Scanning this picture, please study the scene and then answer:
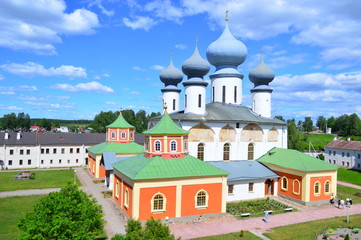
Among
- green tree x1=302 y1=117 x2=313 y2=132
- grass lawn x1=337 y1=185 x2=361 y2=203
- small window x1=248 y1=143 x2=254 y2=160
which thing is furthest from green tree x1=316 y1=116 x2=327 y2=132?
small window x1=248 y1=143 x2=254 y2=160

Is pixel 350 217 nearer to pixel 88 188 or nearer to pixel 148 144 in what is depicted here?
pixel 148 144

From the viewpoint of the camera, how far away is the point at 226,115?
24344 millimetres

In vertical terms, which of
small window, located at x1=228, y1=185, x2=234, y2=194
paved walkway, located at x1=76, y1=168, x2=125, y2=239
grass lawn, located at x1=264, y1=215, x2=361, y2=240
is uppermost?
small window, located at x1=228, y1=185, x2=234, y2=194

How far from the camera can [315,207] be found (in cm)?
2027

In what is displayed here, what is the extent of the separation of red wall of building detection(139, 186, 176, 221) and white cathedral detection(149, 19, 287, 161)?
646cm

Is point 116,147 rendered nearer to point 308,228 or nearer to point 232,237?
point 232,237

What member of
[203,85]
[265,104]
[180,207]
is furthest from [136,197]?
[265,104]

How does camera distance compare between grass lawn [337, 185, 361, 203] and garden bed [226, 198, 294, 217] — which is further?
grass lawn [337, 185, 361, 203]

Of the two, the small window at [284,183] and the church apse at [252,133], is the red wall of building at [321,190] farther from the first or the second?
the church apse at [252,133]

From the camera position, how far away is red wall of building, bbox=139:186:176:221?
53.5 feet

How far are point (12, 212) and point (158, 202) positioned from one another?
9797 mm

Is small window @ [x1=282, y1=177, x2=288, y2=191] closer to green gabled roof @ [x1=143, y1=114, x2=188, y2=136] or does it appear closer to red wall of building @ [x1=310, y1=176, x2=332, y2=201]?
red wall of building @ [x1=310, y1=176, x2=332, y2=201]

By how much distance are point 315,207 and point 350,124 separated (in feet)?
245

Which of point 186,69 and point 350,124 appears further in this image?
point 350,124
